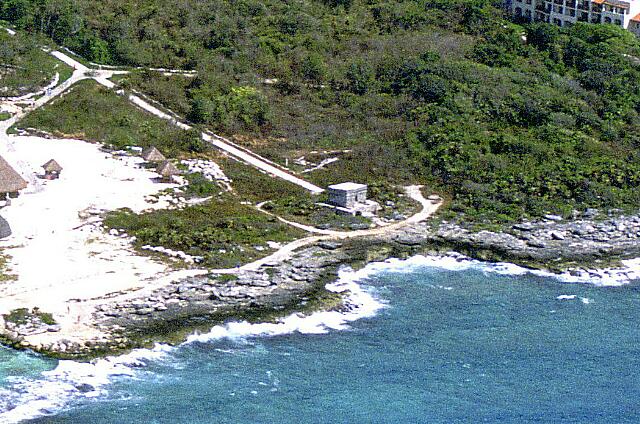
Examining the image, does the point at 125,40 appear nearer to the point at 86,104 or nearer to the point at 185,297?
the point at 86,104

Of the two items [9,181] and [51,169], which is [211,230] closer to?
[9,181]

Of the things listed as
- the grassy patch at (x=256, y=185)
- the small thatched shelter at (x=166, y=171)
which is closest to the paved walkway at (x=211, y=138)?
the grassy patch at (x=256, y=185)

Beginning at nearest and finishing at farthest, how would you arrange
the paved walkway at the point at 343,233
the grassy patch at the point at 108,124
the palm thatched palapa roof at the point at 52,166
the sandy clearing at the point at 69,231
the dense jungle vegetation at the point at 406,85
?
the sandy clearing at the point at 69,231 < the paved walkway at the point at 343,233 < the palm thatched palapa roof at the point at 52,166 < the dense jungle vegetation at the point at 406,85 < the grassy patch at the point at 108,124

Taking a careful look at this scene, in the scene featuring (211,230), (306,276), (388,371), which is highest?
(211,230)

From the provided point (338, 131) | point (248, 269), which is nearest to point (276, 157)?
point (338, 131)

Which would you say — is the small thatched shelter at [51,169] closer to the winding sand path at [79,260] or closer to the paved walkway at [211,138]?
the winding sand path at [79,260]

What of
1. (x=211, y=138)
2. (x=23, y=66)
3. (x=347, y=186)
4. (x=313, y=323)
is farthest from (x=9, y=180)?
(x=23, y=66)
